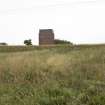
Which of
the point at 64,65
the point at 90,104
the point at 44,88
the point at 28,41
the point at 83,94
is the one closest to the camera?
the point at 90,104

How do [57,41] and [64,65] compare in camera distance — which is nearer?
[64,65]

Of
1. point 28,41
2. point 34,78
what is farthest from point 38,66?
point 28,41

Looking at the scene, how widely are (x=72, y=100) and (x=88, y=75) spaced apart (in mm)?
3544

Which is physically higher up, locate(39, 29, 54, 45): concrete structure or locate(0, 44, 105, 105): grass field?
locate(0, 44, 105, 105): grass field

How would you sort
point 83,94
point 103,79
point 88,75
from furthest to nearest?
point 88,75, point 103,79, point 83,94

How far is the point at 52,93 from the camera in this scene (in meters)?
7.95

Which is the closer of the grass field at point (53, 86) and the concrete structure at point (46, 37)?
the grass field at point (53, 86)

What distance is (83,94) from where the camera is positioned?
24.7 feet

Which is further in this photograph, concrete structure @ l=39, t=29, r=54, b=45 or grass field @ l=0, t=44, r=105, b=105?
concrete structure @ l=39, t=29, r=54, b=45

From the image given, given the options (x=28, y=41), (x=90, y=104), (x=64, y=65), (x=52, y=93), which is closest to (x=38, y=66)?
(x=64, y=65)

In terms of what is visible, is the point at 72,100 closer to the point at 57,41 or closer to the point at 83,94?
the point at 83,94

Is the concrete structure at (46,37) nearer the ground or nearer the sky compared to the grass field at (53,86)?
nearer the ground

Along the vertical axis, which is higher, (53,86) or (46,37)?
(53,86)

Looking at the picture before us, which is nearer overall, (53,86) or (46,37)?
(53,86)
